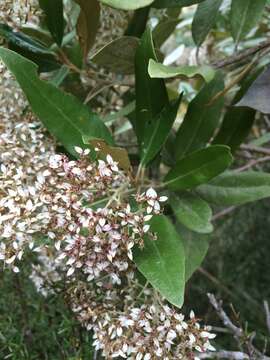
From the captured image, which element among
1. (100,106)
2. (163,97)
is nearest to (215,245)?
(100,106)

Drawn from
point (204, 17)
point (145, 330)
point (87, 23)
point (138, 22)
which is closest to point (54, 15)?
point (87, 23)

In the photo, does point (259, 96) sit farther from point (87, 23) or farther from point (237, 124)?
point (87, 23)

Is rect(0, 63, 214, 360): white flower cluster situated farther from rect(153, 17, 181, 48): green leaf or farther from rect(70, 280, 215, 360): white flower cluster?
rect(153, 17, 181, 48): green leaf

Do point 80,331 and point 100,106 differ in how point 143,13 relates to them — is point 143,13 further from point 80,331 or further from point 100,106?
point 80,331

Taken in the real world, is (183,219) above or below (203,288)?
above

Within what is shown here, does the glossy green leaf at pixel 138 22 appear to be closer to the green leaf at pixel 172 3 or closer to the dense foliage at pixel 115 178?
the dense foliage at pixel 115 178

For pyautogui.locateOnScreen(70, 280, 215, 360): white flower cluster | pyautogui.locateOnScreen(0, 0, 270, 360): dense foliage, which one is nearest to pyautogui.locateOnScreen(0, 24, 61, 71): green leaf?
pyautogui.locateOnScreen(0, 0, 270, 360): dense foliage
